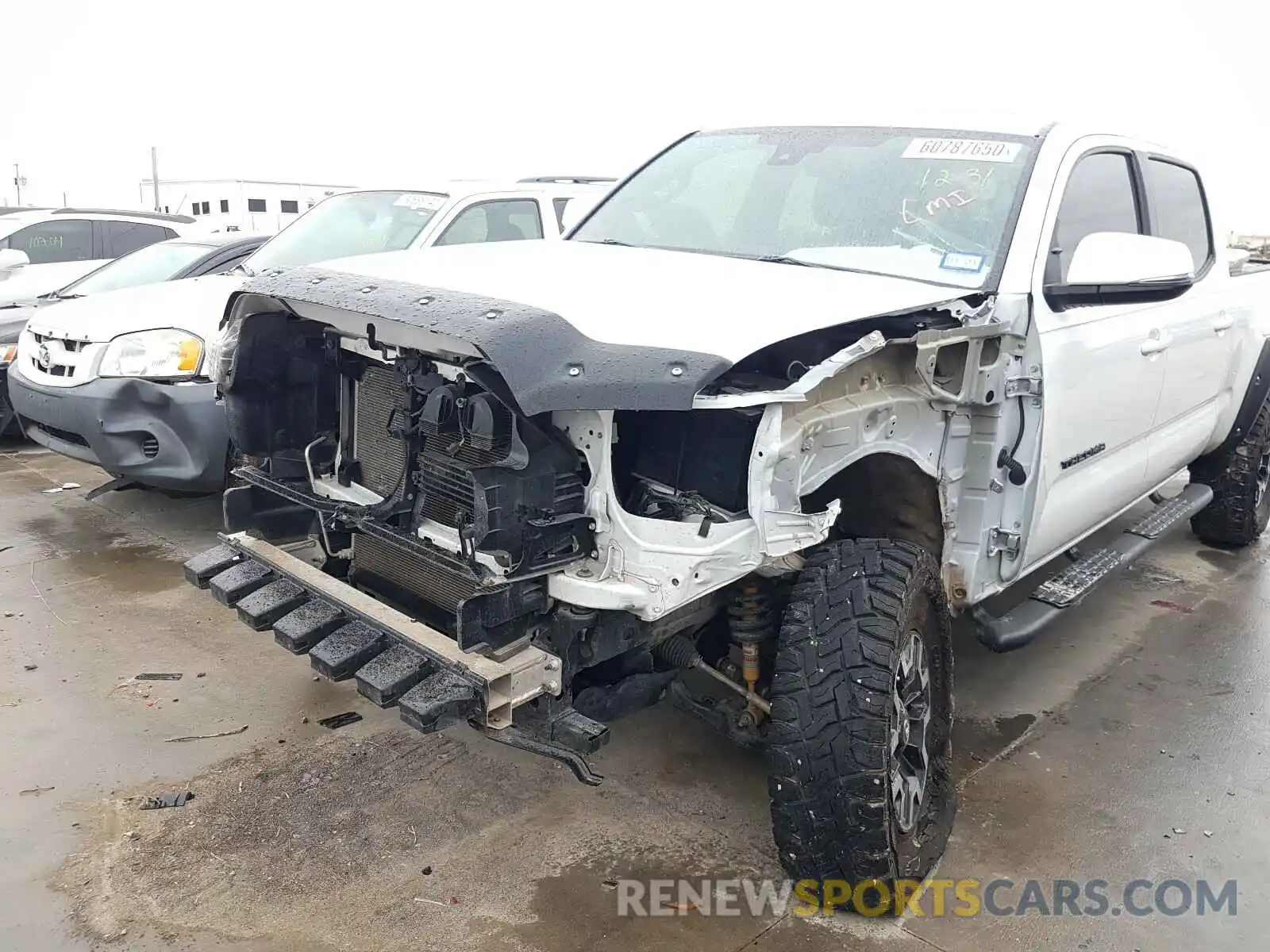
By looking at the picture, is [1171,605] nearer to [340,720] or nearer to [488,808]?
[488,808]

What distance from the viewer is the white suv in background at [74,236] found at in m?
8.72

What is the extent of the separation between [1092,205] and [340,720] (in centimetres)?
320

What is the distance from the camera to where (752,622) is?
2969mm

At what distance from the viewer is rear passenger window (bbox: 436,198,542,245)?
6.32 m

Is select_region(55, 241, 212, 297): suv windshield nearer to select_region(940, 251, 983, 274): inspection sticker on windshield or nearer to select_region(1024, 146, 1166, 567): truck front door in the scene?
select_region(940, 251, 983, 274): inspection sticker on windshield

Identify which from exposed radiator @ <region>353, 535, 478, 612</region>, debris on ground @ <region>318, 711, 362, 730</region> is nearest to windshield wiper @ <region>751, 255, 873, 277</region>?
exposed radiator @ <region>353, 535, 478, 612</region>

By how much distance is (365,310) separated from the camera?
2.63 metres

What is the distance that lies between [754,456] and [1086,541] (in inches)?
139

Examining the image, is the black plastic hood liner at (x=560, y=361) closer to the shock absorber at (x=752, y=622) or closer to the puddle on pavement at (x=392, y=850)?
the shock absorber at (x=752, y=622)

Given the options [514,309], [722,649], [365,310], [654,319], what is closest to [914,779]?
[722,649]

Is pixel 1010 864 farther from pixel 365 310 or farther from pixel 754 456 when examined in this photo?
pixel 365 310

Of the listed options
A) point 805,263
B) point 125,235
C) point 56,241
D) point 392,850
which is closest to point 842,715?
point 392,850

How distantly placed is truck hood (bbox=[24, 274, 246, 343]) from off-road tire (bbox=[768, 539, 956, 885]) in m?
3.45
